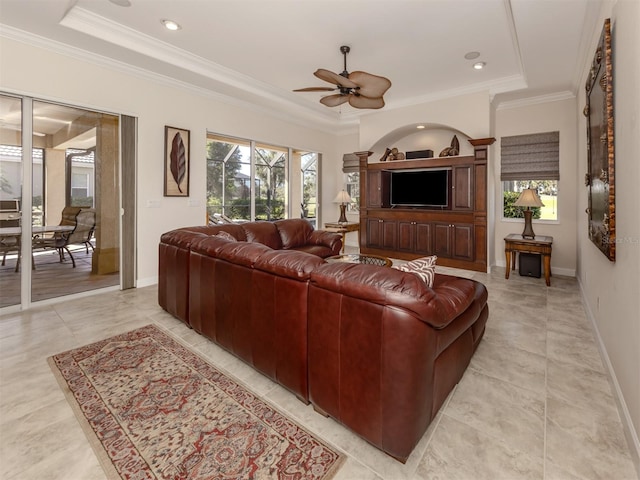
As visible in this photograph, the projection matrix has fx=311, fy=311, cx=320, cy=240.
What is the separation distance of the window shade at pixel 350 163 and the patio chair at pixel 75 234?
5300 mm

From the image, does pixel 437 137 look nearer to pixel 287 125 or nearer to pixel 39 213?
pixel 287 125

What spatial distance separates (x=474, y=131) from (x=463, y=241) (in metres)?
1.82

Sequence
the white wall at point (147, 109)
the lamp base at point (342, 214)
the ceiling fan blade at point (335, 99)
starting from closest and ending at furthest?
the white wall at point (147, 109) < the ceiling fan blade at point (335, 99) < the lamp base at point (342, 214)

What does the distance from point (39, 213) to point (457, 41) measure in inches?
208

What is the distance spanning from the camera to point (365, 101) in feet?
12.2

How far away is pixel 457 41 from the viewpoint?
370 centimetres

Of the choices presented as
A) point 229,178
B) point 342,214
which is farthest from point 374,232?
point 229,178

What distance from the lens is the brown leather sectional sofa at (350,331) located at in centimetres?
135

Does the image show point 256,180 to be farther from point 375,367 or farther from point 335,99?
point 375,367

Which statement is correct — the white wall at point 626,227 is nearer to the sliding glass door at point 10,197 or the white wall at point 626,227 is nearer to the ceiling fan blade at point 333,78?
the ceiling fan blade at point 333,78

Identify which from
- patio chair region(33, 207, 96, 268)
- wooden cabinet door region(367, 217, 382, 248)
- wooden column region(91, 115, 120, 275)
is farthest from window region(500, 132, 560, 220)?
patio chair region(33, 207, 96, 268)

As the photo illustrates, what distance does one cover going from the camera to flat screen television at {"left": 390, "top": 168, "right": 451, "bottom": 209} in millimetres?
5609

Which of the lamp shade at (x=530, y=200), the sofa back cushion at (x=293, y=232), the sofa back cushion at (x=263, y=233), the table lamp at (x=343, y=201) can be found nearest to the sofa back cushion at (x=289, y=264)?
the sofa back cushion at (x=263, y=233)

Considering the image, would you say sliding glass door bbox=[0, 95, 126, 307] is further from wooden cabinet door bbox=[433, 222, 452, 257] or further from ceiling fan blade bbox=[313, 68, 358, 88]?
wooden cabinet door bbox=[433, 222, 452, 257]
